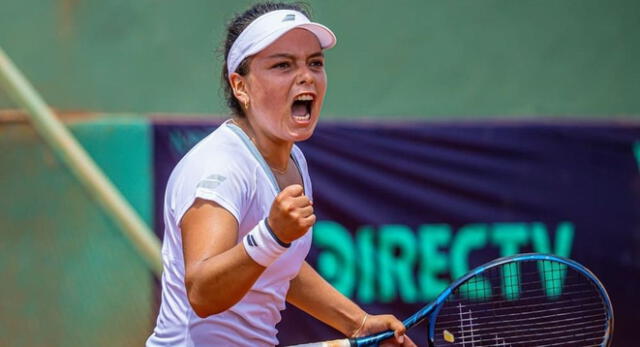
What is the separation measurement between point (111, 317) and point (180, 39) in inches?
47.4

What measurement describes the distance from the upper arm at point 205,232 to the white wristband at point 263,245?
8cm

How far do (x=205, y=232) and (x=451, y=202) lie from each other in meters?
2.53

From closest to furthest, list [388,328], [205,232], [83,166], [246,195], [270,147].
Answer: [205,232] → [246,195] → [270,147] → [388,328] → [83,166]

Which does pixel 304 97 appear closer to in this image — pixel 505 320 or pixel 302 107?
pixel 302 107

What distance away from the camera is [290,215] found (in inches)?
90.4

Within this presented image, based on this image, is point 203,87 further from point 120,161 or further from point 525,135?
point 525,135

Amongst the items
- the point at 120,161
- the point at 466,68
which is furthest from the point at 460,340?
the point at 466,68

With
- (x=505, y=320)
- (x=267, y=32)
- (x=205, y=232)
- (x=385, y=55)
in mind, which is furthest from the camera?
(x=385, y=55)

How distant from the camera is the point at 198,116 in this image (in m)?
4.62

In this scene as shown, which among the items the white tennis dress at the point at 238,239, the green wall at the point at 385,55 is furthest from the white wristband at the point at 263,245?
the green wall at the point at 385,55

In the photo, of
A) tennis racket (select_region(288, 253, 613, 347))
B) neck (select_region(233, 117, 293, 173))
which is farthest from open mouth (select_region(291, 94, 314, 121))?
tennis racket (select_region(288, 253, 613, 347))

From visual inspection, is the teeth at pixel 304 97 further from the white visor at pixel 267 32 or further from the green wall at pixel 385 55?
the green wall at pixel 385 55

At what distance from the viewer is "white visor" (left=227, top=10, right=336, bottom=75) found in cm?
267

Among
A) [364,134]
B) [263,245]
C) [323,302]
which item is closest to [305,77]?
[263,245]
